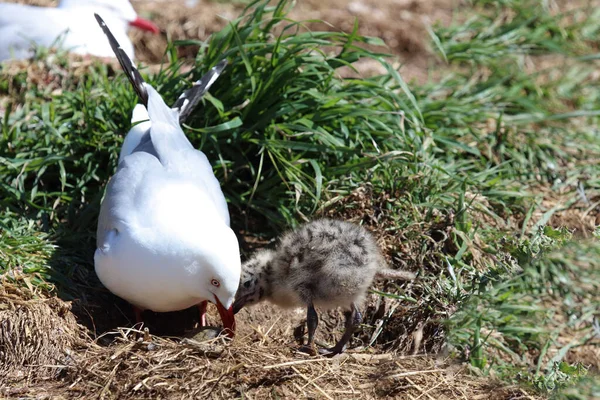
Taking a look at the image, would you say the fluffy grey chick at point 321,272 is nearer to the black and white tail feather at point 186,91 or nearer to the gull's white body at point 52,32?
the black and white tail feather at point 186,91

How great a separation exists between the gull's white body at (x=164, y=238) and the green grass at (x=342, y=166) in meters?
0.52

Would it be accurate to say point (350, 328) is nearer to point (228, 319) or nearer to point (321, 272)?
point (321, 272)

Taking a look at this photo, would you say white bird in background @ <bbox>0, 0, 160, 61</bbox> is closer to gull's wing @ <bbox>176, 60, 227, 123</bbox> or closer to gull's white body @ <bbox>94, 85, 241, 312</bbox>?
gull's wing @ <bbox>176, 60, 227, 123</bbox>

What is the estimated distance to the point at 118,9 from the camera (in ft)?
25.0

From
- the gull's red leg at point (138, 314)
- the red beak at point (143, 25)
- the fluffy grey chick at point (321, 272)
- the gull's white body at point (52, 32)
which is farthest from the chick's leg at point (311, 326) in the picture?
the red beak at point (143, 25)

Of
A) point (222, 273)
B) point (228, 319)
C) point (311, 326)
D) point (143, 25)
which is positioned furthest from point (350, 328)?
point (143, 25)

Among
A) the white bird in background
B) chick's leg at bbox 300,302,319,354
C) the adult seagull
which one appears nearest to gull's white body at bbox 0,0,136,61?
the white bird in background

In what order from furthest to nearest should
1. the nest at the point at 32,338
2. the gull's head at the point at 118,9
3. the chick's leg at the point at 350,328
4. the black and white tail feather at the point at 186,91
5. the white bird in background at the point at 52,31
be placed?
the gull's head at the point at 118,9
the white bird in background at the point at 52,31
the black and white tail feather at the point at 186,91
the chick's leg at the point at 350,328
the nest at the point at 32,338

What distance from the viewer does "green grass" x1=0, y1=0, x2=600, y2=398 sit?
463 cm

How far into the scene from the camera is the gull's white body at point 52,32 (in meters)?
6.73

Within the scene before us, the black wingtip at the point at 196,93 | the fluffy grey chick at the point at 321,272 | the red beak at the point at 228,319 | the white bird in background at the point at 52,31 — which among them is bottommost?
the red beak at the point at 228,319

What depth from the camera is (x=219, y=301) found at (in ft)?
15.0

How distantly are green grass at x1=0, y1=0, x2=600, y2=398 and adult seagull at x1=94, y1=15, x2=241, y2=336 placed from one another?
490mm

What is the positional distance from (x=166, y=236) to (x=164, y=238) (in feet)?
0.05
